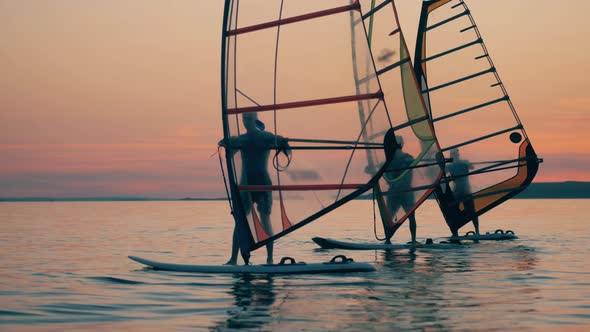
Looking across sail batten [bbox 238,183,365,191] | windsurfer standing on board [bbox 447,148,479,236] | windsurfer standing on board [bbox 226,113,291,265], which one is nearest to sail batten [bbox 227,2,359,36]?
windsurfer standing on board [bbox 226,113,291,265]

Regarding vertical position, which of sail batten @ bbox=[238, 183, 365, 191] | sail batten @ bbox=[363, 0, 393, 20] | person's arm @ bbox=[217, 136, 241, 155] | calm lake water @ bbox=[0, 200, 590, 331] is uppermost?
sail batten @ bbox=[363, 0, 393, 20]

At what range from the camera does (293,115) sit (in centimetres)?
1238

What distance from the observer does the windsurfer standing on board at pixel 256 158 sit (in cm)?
1252

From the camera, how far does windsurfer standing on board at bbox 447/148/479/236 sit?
71.4ft

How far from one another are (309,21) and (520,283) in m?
4.54

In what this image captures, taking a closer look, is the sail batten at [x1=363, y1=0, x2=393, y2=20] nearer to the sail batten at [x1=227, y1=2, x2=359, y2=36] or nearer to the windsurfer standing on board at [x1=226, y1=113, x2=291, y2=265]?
the sail batten at [x1=227, y1=2, x2=359, y2=36]

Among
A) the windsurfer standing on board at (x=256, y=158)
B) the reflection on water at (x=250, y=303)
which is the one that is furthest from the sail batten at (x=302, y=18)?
the reflection on water at (x=250, y=303)

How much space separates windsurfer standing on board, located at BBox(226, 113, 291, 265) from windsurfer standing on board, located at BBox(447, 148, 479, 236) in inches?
391

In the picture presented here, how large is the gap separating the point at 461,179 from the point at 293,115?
34.2 ft

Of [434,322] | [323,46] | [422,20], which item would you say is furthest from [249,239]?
[422,20]

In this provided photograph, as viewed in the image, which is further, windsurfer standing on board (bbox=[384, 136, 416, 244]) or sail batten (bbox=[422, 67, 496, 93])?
sail batten (bbox=[422, 67, 496, 93])

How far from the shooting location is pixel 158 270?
1370cm

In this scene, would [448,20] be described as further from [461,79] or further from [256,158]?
[256,158]

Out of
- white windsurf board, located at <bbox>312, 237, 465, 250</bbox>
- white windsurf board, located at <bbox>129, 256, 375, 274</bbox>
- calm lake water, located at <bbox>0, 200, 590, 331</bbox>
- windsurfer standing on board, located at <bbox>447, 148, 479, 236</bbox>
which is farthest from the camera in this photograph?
windsurfer standing on board, located at <bbox>447, 148, 479, 236</bbox>
